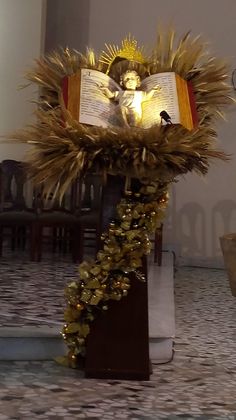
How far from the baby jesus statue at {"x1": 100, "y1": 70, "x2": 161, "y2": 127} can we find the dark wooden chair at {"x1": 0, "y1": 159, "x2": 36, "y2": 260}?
114 inches

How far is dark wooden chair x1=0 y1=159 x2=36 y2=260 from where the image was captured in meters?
5.80

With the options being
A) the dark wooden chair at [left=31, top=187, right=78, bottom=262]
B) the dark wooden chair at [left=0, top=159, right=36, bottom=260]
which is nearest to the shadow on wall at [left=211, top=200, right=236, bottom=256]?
the dark wooden chair at [left=31, top=187, right=78, bottom=262]

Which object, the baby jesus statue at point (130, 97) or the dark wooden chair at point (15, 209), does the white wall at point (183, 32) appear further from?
the baby jesus statue at point (130, 97)

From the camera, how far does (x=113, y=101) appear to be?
274cm

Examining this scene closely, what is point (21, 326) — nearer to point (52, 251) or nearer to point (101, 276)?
point (101, 276)

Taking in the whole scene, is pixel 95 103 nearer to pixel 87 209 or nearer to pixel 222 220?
pixel 87 209

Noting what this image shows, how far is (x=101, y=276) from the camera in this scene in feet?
9.12

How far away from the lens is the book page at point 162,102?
8.82 ft

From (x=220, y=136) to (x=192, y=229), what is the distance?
1.06 m

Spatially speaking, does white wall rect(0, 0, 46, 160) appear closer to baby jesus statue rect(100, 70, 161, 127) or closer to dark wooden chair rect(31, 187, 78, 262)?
dark wooden chair rect(31, 187, 78, 262)

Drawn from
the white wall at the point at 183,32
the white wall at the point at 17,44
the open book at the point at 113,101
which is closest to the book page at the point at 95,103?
the open book at the point at 113,101

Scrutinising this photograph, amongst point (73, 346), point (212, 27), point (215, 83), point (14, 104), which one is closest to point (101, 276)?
point (73, 346)

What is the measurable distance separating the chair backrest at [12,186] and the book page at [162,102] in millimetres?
3414

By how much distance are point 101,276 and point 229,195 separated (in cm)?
463
